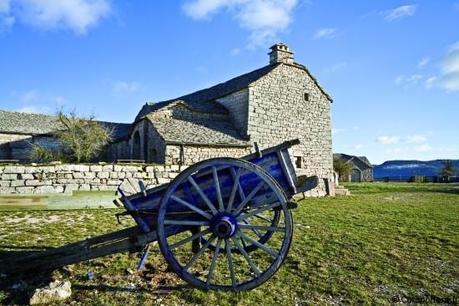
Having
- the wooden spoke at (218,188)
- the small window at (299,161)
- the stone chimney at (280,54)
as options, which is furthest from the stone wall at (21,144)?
the wooden spoke at (218,188)

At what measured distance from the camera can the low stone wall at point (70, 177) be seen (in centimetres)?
1166

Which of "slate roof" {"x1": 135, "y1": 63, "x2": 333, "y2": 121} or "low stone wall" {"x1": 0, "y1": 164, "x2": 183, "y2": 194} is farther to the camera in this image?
"slate roof" {"x1": 135, "y1": 63, "x2": 333, "y2": 121}

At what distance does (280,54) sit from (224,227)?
750 inches

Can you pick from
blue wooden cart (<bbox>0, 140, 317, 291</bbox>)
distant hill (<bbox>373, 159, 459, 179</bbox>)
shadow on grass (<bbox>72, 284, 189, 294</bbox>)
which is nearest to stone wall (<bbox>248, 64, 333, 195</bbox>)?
blue wooden cart (<bbox>0, 140, 317, 291</bbox>)

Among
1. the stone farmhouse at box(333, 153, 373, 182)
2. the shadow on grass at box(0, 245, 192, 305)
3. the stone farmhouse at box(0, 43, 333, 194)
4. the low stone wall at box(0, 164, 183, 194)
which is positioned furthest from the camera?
the stone farmhouse at box(333, 153, 373, 182)

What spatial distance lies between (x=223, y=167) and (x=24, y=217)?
27.0 feet

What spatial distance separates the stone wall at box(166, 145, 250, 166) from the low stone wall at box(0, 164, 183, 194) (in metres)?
3.63

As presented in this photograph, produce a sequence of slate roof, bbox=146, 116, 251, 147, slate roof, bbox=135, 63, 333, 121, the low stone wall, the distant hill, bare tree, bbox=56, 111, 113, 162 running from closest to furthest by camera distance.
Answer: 1. the low stone wall
2. slate roof, bbox=146, 116, 251, 147
3. slate roof, bbox=135, 63, 333, 121
4. bare tree, bbox=56, 111, 113, 162
5. the distant hill

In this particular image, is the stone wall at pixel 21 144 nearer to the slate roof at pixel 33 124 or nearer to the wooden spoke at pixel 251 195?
the slate roof at pixel 33 124

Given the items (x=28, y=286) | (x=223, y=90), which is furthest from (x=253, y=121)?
(x=28, y=286)

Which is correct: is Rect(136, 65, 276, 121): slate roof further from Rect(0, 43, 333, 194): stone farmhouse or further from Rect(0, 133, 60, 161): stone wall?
Rect(0, 133, 60, 161): stone wall

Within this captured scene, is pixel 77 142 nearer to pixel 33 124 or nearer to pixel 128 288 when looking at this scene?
pixel 33 124

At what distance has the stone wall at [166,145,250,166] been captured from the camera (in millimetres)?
18000

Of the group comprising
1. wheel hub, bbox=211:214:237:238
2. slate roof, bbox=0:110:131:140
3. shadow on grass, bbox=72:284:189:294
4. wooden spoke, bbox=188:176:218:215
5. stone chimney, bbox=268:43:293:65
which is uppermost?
stone chimney, bbox=268:43:293:65
